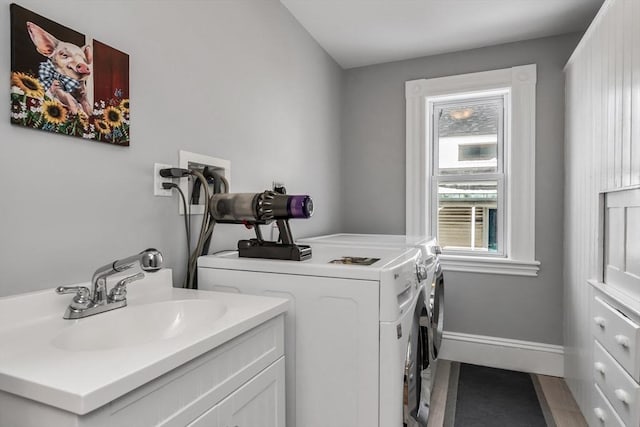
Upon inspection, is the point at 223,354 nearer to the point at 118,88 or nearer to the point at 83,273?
the point at 83,273

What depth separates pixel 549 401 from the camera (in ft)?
7.21

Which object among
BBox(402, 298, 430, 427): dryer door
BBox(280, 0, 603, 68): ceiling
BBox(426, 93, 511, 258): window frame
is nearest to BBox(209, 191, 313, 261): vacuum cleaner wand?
BBox(402, 298, 430, 427): dryer door

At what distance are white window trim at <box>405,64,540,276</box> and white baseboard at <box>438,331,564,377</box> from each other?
52cm

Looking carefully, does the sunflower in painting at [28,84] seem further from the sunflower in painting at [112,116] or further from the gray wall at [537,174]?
the gray wall at [537,174]

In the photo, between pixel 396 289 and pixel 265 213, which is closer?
pixel 396 289

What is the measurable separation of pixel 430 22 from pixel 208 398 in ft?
8.24

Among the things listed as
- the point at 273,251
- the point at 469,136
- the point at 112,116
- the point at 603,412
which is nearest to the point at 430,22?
the point at 469,136

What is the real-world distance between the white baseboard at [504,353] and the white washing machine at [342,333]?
156 centimetres

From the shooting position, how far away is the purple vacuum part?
130 centimetres

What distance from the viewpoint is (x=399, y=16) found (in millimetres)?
2316

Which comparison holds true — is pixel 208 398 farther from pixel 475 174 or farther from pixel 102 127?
pixel 475 174

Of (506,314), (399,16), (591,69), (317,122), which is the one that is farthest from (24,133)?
(506,314)

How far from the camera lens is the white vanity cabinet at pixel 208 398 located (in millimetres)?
623

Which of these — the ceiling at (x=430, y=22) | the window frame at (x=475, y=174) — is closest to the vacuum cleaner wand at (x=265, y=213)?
the ceiling at (x=430, y=22)
